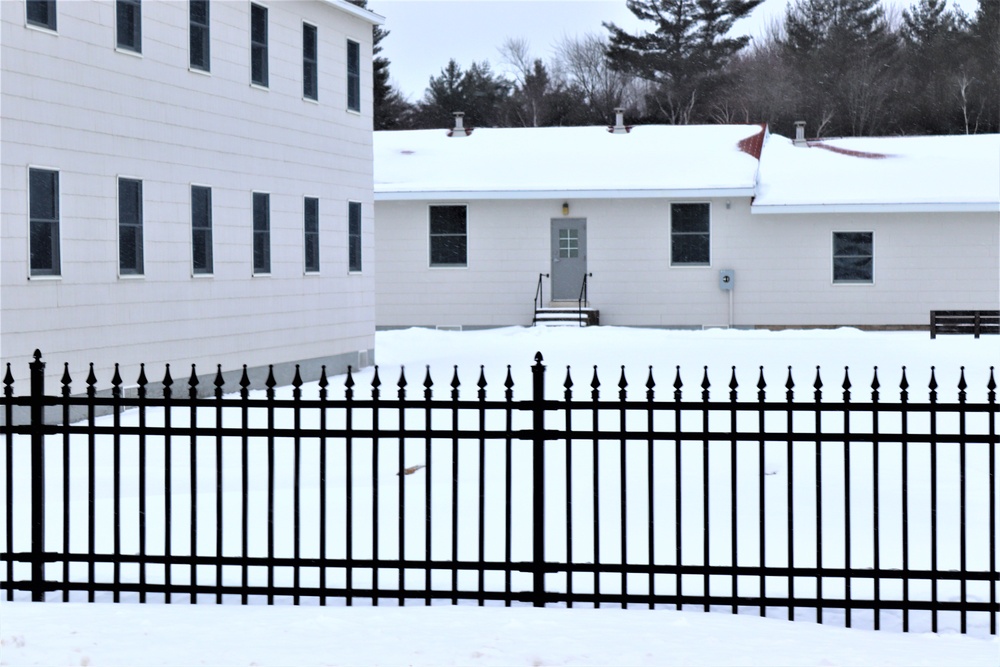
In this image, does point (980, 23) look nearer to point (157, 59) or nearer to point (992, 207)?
point (992, 207)

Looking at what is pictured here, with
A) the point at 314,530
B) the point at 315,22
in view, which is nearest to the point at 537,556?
the point at 314,530

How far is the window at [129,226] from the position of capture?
16859 millimetres

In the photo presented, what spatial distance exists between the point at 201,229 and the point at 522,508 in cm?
931

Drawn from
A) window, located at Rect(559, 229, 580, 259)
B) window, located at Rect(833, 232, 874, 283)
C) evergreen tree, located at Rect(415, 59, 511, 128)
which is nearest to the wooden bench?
window, located at Rect(833, 232, 874, 283)

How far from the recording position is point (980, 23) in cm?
6069

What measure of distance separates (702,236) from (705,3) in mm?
34212

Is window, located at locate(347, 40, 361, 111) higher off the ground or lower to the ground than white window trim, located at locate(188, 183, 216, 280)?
higher

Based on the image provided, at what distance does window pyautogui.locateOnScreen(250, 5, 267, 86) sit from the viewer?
2005 centimetres

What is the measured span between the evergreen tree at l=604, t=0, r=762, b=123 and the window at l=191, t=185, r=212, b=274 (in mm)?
44018

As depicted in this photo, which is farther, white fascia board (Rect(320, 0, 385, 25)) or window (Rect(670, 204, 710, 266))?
window (Rect(670, 204, 710, 266))

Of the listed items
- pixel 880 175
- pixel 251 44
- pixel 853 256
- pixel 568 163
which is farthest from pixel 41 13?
pixel 880 175

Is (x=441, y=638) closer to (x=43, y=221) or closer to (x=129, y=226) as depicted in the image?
(x=43, y=221)

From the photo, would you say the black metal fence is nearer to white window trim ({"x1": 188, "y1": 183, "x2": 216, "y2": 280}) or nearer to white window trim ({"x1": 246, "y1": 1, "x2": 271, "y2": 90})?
white window trim ({"x1": 188, "y1": 183, "x2": 216, "y2": 280})

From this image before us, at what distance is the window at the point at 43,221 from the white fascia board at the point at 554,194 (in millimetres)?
15375
